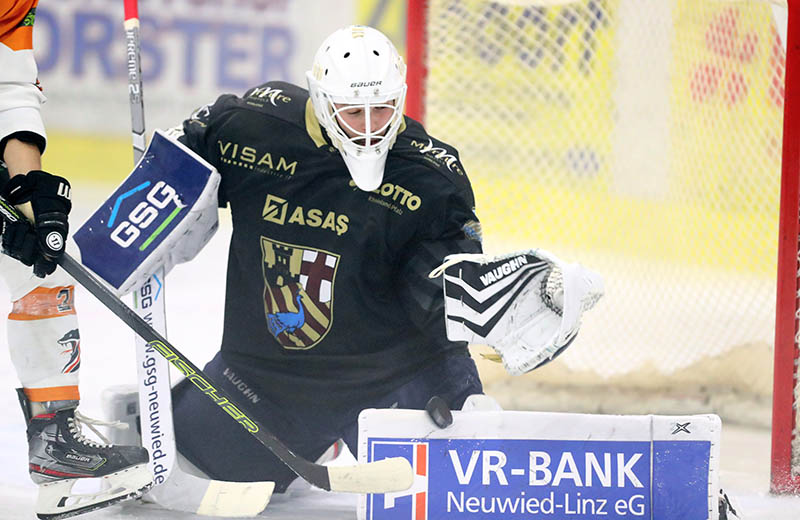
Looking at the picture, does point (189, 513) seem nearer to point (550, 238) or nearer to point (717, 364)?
point (550, 238)

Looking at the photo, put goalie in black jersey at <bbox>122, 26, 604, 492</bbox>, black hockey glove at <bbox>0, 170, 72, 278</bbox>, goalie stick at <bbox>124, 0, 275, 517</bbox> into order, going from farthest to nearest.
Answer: goalie stick at <bbox>124, 0, 275, 517</bbox>, goalie in black jersey at <bbox>122, 26, 604, 492</bbox>, black hockey glove at <bbox>0, 170, 72, 278</bbox>

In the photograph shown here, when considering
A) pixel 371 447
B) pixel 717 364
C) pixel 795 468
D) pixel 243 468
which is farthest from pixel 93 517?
pixel 717 364

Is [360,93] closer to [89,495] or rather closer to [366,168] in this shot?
[366,168]

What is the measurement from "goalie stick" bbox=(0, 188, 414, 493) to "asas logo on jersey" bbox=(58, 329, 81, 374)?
100 mm

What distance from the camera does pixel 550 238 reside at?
323cm

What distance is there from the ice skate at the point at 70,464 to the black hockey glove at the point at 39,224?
323 mm

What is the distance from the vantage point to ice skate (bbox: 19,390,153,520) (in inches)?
76.7

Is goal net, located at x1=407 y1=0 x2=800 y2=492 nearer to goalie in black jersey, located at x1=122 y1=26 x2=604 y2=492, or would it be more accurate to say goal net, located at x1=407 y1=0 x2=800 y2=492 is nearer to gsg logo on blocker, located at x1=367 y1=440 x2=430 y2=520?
goalie in black jersey, located at x1=122 y1=26 x2=604 y2=492

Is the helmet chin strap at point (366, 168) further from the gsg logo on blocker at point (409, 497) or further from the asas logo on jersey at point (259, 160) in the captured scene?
the gsg logo on blocker at point (409, 497)

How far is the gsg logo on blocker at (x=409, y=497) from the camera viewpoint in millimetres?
1977

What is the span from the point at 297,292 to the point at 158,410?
0.42 meters

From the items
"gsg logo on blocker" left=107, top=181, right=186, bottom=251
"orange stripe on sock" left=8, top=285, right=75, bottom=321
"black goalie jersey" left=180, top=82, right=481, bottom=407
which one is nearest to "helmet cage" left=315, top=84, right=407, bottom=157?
"black goalie jersey" left=180, top=82, right=481, bottom=407

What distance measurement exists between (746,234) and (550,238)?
2.09 feet

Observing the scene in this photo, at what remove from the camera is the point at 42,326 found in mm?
2016
